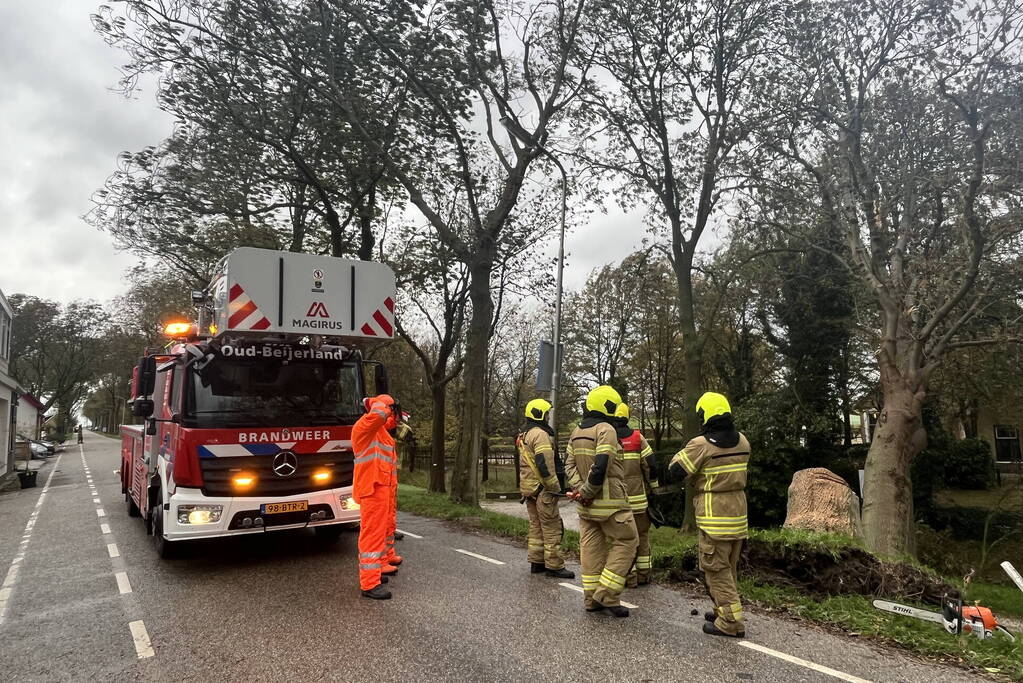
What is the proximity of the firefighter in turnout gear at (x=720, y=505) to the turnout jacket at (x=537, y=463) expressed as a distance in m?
1.70

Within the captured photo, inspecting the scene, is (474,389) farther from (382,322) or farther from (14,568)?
(14,568)

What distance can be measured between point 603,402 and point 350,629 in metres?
2.86

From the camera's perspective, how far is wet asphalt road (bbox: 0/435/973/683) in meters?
4.33

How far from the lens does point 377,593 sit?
589cm

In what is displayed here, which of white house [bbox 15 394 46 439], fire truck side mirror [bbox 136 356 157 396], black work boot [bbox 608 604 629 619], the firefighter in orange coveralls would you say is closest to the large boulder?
black work boot [bbox 608 604 629 619]

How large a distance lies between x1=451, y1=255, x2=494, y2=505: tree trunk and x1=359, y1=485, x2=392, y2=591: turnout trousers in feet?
22.1

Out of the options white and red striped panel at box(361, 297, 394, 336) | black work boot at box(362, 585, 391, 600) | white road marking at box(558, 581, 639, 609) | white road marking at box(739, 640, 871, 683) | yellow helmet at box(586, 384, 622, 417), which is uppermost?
white and red striped panel at box(361, 297, 394, 336)

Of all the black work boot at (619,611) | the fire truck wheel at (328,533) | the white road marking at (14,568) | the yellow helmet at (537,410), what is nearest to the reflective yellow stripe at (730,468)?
the black work boot at (619,611)

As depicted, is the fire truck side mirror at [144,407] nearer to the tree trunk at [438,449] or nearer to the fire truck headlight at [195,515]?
the fire truck headlight at [195,515]

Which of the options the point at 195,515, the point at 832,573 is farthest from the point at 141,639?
the point at 832,573

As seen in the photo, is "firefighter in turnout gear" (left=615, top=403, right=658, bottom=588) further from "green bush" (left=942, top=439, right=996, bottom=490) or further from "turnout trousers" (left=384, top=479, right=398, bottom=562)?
"green bush" (left=942, top=439, right=996, bottom=490)

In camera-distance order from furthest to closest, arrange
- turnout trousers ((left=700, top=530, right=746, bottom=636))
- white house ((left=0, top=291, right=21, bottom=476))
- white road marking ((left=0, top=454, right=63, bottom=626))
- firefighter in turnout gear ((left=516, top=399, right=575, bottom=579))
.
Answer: white house ((left=0, top=291, right=21, bottom=476))
firefighter in turnout gear ((left=516, top=399, right=575, bottom=579))
white road marking ((left=0, top=454, right=63, bottom=626))
turnout trousers ((left=700, top=530, right=746, bottom=636))

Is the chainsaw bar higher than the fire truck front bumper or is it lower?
lower

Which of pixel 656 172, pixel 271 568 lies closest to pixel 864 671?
pixel 271 568
